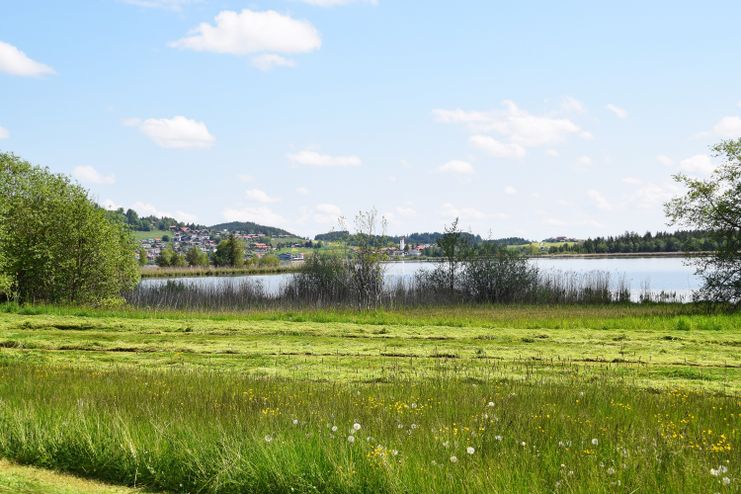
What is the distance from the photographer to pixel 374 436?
24.1ft

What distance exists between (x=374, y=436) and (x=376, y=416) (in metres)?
0.87

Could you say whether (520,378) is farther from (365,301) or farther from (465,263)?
(465,263)

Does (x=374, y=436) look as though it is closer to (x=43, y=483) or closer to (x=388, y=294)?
(x=43, y=483)

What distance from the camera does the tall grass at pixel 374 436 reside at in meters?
6.22

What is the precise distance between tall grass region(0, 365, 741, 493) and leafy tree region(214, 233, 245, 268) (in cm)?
7139

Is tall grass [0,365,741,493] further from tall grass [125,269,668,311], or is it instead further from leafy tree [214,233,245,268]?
leafy tree [214,233,245,268]

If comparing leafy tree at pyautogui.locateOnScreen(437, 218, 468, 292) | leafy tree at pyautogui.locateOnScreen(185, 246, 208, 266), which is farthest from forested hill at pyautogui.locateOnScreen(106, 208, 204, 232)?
leafy tree at pyautogui.locateOnScreen(437, 218, 468, 292)

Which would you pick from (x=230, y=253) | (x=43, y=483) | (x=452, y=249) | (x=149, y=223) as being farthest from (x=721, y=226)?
(x=149, y=223)

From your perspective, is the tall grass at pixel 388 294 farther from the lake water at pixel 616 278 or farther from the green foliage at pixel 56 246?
the green foliage at pixel 56 246

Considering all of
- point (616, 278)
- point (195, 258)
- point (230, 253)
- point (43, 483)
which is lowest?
point (43, 483)

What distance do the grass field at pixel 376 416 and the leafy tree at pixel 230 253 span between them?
6459 centimetres

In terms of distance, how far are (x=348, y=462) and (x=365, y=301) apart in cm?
2548

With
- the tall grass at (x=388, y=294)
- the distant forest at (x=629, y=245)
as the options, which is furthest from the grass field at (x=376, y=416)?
the distant forest at (x=629, y=245)

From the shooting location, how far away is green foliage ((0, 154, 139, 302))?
3062 cm
